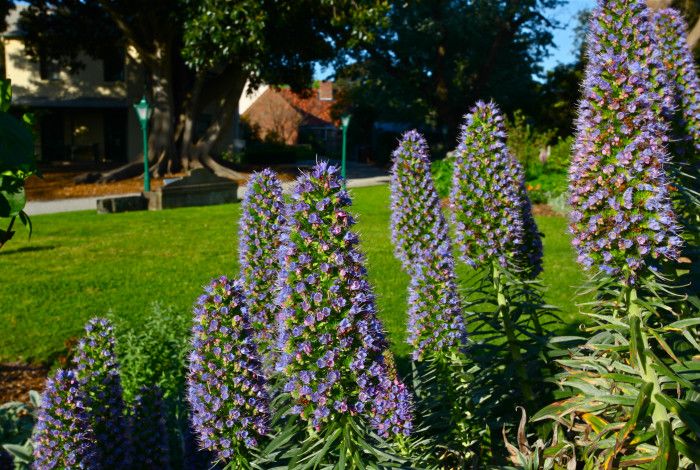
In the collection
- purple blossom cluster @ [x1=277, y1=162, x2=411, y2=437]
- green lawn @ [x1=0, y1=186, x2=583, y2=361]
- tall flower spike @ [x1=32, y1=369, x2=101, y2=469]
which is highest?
purple blossom cluster @ [x1=277, y1=162, x2=411, y2=437]

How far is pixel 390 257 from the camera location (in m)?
12.5

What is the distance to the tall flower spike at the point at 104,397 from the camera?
2918mm

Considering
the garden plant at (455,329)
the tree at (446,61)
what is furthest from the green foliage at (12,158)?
the tree at (446,61)

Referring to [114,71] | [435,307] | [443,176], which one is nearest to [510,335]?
[435,307]

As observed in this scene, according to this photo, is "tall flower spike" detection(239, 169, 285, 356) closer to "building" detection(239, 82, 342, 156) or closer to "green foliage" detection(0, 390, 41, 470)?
"green foliage" detection(0, 390, 41, 470)

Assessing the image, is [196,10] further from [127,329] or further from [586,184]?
[586,184]

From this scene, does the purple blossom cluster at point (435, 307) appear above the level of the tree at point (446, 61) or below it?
below

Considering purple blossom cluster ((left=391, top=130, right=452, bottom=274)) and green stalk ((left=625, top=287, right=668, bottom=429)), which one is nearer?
Answer: green stalk ((left=625, top=287, right=668, bottom=429))

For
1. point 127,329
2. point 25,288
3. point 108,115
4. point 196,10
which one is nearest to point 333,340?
point 127,329

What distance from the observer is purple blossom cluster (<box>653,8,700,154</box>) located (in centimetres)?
349

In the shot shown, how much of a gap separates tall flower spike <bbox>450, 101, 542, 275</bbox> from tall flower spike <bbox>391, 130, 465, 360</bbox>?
0.43 feet

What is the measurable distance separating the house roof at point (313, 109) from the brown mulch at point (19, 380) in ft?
191

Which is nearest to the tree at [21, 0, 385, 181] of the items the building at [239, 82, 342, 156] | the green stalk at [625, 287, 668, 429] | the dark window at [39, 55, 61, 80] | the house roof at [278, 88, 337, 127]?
the dark window at [39, 55, 61, 80]

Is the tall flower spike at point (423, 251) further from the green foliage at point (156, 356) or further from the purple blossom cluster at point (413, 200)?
the green foliage at point (156, 356)
